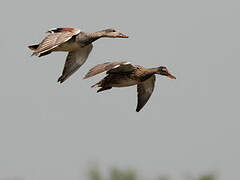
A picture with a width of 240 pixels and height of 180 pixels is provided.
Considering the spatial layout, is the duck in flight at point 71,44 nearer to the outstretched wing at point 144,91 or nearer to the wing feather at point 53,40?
the wing feather at point 53,40

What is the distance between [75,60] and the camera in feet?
31.1

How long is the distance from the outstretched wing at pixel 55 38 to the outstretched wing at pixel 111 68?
22.0 inches

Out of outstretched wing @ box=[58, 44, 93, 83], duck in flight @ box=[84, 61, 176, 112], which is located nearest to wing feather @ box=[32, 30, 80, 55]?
outstretched wing @ box=[58, 44, 93, 83]

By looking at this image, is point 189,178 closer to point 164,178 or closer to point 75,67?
point 164,178

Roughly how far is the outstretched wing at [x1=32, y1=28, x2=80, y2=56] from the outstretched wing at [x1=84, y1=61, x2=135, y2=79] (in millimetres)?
559

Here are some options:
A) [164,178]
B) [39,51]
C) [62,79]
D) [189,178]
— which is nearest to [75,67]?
[62,79]

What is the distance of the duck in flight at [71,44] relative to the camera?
28.1 ft

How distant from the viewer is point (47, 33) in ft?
29.7

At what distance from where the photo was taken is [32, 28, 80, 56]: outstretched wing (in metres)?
8.44

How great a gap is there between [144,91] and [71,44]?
143 centimetres

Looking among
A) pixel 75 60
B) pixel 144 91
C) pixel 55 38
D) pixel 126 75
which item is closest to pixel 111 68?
pixel 126 75

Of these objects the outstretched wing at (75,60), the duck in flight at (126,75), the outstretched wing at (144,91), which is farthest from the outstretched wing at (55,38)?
the outstretched wing at (144,91)

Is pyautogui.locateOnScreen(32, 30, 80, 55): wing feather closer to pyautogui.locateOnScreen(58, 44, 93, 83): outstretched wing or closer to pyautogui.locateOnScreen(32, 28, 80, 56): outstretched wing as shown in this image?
pyautogui.locateOnScreen(32, 28, 80, 56): outstretched wing

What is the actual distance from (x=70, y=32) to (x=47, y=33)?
0.34 metres
